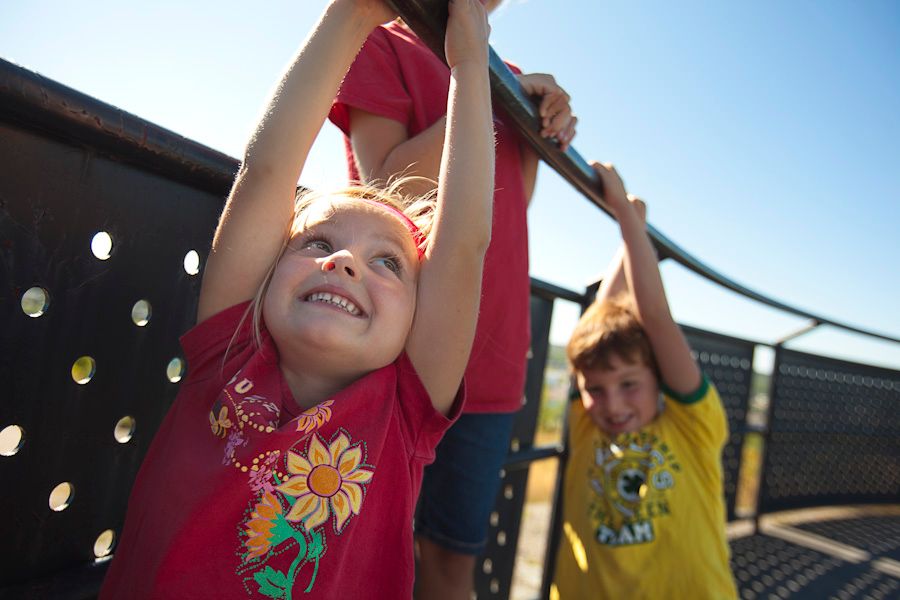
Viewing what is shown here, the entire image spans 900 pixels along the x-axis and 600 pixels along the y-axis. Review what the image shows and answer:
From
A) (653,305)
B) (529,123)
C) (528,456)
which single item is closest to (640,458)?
(528,456)

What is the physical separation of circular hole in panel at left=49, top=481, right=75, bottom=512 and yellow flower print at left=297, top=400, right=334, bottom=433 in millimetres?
300

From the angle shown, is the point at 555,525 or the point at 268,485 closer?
the point at 268,485

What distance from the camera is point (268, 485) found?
762 millimetres

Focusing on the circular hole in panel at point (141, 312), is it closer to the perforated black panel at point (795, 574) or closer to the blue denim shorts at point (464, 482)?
the blue denim shorts at point (464, 482)

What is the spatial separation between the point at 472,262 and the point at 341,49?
1.23ft

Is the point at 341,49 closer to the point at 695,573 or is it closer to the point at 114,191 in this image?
the point at 114,191

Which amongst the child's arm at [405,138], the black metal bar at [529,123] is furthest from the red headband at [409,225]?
the black metal bar at [529,123]

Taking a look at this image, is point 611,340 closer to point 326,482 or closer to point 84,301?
point 326,482

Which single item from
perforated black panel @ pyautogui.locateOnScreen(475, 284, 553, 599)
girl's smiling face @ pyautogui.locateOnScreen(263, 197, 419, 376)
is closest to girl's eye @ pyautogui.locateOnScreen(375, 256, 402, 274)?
girl's smiling face @ pyautogui.locateOnScreen(263, 197, 419, 376)

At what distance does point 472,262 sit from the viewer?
0.92m

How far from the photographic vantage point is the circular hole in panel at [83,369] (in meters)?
0.77

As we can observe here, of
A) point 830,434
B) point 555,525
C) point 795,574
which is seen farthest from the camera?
point 830,434

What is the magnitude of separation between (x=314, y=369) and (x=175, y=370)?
21 cm

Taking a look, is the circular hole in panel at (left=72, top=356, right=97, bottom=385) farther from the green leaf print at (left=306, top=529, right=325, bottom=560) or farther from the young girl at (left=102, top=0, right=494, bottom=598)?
the green leaf print at (left=306, top=529, right=325, bottom=560)
